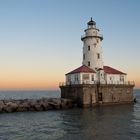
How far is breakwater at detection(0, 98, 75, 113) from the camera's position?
4022 centimetres

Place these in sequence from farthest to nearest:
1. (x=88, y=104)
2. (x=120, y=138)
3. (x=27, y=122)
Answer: (x=88, y=104) → (x=27, y=122) → (x=120, y=138)

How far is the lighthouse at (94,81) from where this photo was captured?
44406 millimetres

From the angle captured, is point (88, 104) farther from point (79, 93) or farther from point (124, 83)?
point (124, 83)

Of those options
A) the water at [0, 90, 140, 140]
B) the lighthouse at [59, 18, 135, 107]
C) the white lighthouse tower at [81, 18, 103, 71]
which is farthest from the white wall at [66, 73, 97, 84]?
the water at [0, 90, 140, 140]

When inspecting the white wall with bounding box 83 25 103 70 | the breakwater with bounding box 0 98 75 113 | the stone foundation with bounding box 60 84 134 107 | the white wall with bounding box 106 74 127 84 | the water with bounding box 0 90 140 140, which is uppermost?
the white wall with bounding box 83 25 103 70

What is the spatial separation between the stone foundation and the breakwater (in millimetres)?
1932

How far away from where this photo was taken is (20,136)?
23906 mm

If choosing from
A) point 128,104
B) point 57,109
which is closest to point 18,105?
point 57,109

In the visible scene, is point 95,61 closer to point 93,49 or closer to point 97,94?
point 93,49

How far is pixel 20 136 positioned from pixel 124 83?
1185 inches

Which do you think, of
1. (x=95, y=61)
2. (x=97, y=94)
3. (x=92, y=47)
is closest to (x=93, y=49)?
(x=92, y=47)

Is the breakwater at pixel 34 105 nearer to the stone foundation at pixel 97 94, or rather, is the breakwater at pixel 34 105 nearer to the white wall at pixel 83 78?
the stone foundation at pixel 97 94

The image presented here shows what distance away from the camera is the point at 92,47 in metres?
48.6

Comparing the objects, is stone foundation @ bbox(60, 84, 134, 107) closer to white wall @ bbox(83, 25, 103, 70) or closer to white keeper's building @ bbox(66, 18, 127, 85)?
white keeper's building @ bbox(66, 18, 127, 85)
